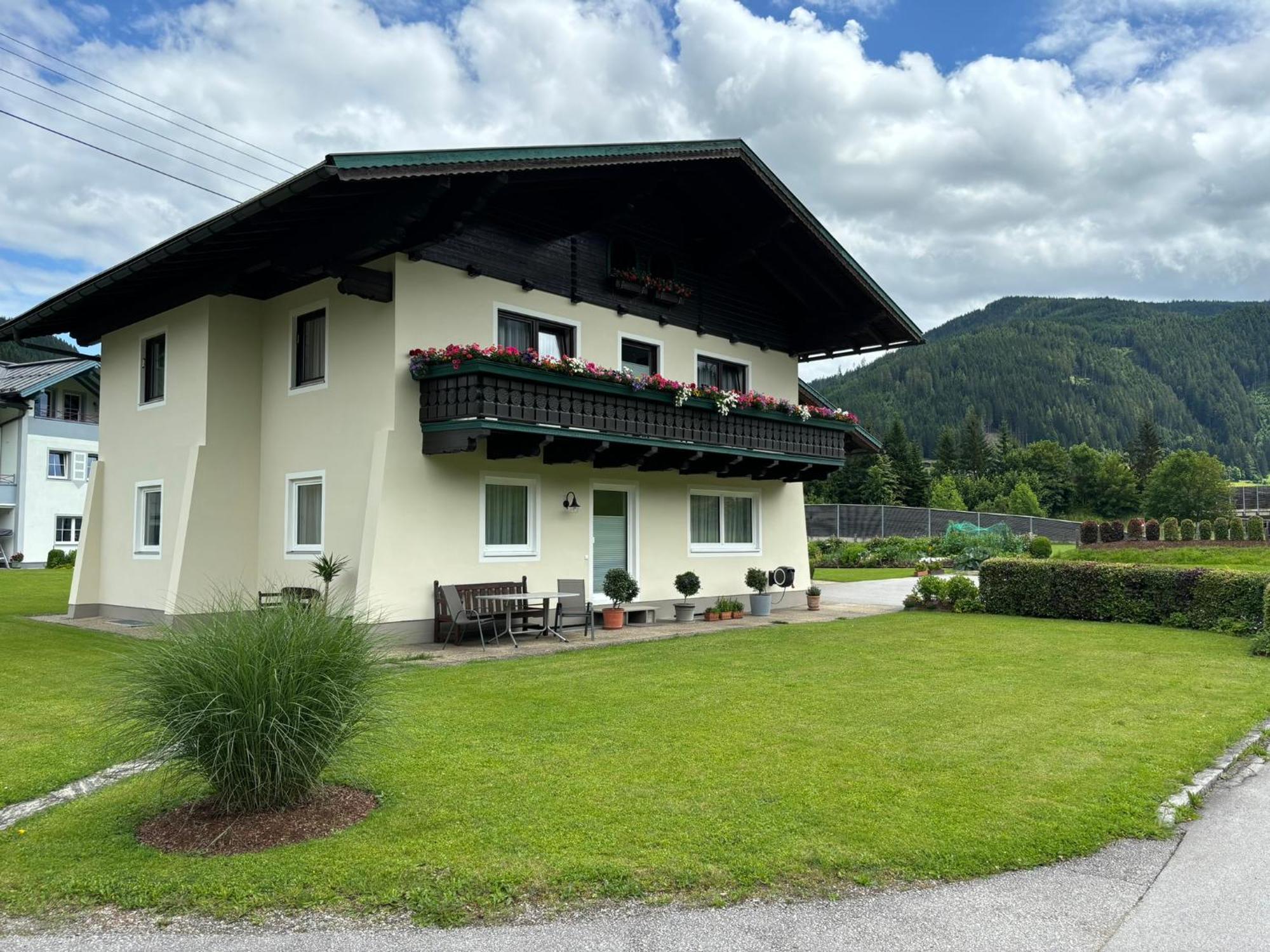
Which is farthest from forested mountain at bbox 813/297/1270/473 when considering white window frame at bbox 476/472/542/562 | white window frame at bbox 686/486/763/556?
white window frame at bbox 476/472/542/562

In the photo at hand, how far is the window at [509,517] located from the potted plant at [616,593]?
1.41 m

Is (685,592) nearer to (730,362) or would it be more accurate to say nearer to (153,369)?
(730,362)

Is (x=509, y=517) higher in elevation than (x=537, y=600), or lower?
higher

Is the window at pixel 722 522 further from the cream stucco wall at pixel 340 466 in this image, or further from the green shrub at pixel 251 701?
the green shrub at pixel 251 701

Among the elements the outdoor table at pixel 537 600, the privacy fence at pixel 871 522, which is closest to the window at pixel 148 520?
the outdoor table at pixel 537 600

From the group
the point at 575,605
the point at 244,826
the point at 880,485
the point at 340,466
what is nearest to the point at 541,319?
the point at 340,466

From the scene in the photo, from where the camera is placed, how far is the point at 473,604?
562 inches

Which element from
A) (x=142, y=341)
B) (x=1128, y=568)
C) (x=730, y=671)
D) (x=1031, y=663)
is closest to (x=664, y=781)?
(x=730, y=671)

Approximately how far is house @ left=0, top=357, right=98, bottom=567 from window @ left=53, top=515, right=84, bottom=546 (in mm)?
28

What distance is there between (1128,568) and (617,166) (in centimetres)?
1167

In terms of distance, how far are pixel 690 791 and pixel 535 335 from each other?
35.9ft

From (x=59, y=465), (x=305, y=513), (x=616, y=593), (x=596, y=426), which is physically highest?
(x=59, y=465)

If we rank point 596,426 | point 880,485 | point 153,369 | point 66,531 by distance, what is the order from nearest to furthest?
point 596,426 → point 153,369 → point 66,531 → point 880,485

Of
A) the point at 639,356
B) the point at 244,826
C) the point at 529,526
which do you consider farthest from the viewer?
the point at 639,356
